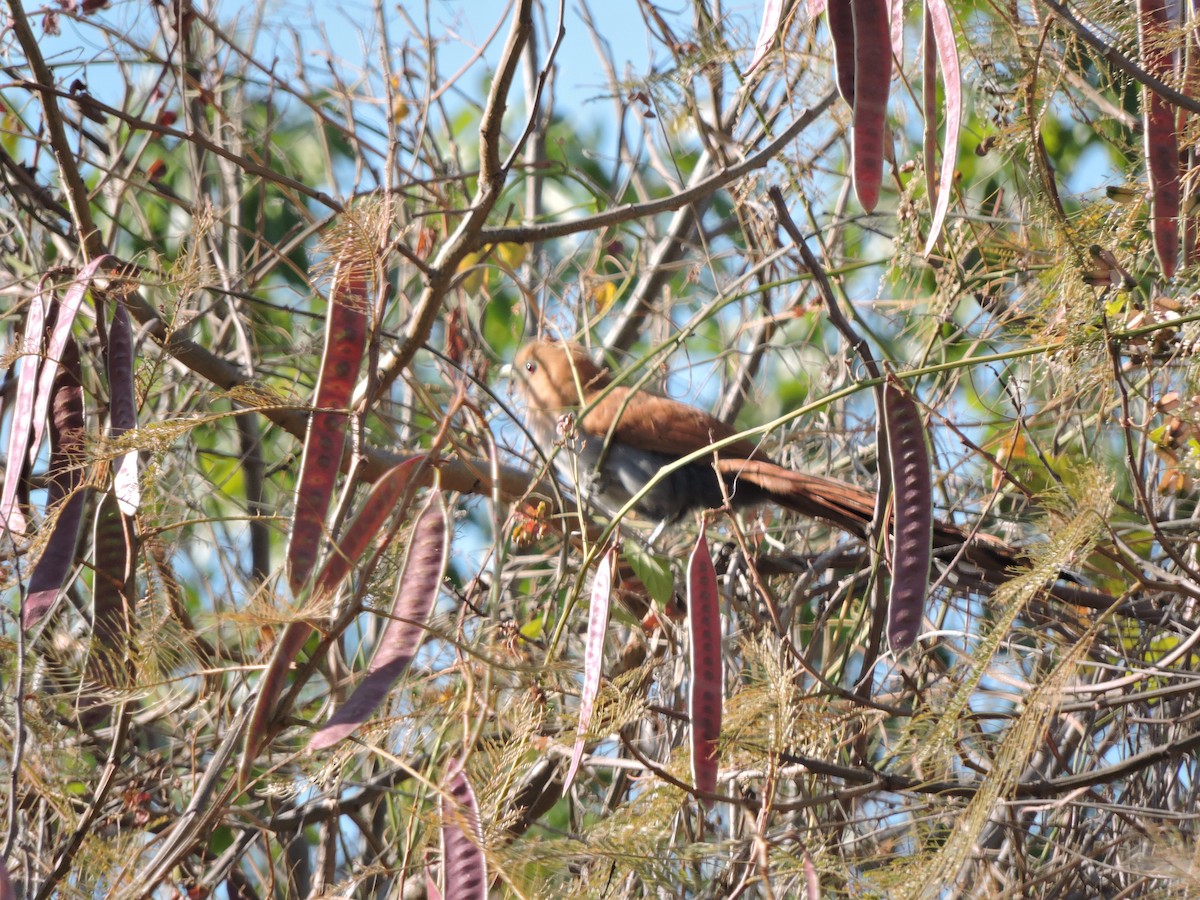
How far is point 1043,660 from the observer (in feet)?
9.32

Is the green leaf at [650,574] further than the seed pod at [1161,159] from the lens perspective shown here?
Yes

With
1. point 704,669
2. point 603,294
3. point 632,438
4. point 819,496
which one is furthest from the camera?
point 632,438

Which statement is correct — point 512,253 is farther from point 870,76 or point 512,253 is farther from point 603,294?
point 870,76

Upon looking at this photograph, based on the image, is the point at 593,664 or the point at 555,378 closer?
the point at 593,664

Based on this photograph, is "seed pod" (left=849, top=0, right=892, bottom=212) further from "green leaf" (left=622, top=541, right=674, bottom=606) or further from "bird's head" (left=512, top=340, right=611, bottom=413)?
"bird's head" (left=512, top=340, right=611, bottom=413)

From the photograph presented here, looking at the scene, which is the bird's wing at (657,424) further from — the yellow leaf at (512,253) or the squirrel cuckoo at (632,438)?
the yellow leaf at (512,253)

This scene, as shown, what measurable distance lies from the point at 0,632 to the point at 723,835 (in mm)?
1558

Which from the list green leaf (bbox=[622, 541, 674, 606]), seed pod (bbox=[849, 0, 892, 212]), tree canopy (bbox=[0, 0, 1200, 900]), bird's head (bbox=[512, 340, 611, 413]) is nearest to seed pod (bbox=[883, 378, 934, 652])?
tree canopy (bbox=[0, 0, 1200, 900])

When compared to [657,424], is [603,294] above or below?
above

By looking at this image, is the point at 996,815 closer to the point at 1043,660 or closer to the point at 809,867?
the point at 1043,660

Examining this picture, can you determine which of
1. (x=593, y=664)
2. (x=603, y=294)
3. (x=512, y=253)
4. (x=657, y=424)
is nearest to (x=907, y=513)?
(x=593, y=664)

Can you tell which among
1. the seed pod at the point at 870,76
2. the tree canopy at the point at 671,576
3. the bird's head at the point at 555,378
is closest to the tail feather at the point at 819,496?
the tree canopy at the point at 671,576

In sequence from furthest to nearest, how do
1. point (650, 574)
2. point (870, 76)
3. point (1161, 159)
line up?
point (650, 574) < point (1161, 159) < point (870, 76)

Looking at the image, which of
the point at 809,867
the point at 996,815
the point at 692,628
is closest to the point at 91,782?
the point at 692,628
